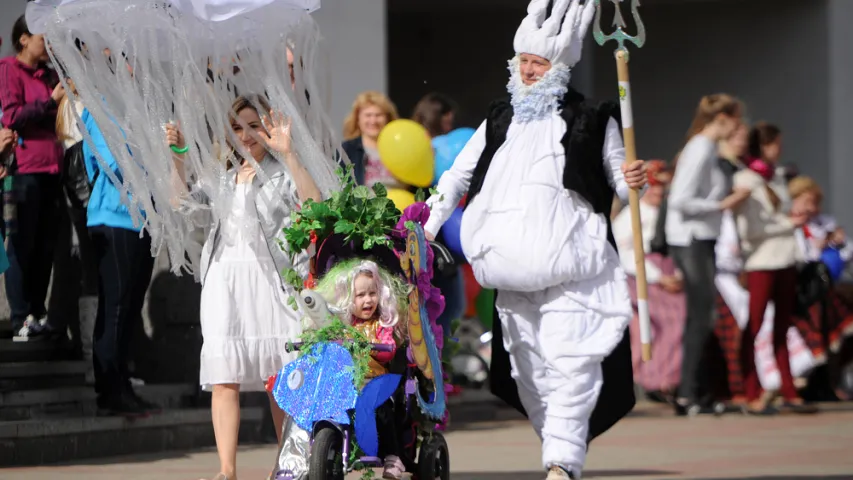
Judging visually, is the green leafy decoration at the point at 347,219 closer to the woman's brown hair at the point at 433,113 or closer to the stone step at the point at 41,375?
the stone step at the point at 41,375

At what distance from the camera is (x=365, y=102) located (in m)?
10.7

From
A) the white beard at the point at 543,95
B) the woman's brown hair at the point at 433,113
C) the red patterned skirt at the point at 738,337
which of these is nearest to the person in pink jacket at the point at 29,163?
the woman's brown hair at the point at 433,113

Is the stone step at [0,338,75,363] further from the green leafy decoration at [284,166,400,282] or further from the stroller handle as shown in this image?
the stroller handle

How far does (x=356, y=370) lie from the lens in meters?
6.52

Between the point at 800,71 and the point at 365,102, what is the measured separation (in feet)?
35.8

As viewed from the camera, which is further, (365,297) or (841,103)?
Answer: (841,103)

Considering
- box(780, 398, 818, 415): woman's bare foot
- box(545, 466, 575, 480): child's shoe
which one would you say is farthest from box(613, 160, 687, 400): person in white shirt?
box(545, 466, 575, 480): child's shoe

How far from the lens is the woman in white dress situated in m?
7.30

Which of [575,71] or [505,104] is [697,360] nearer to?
[505,104]

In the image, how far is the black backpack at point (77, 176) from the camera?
9.32m

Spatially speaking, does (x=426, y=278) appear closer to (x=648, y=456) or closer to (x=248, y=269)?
(x=248, y=269)

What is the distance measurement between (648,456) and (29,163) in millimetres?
4082

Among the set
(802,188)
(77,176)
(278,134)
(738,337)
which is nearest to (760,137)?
(802,188)

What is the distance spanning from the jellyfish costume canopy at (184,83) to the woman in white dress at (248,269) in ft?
0.15
